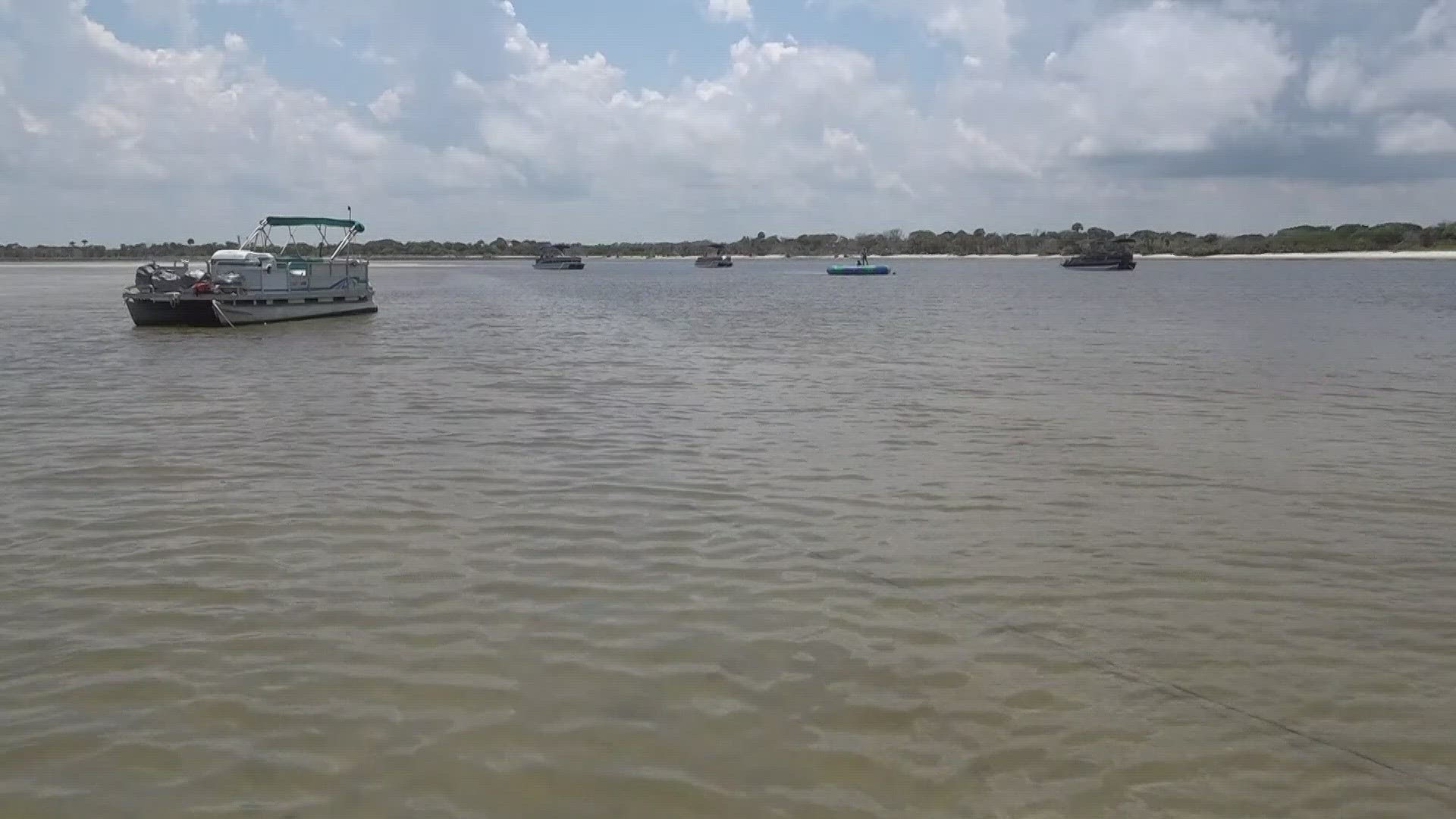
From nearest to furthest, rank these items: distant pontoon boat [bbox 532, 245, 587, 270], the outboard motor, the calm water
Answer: the calm water
the outboard motor
distant pontoon boat [bbox 532, 245, 587, 270]

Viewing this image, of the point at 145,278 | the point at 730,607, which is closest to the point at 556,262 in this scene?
the point at 145,278

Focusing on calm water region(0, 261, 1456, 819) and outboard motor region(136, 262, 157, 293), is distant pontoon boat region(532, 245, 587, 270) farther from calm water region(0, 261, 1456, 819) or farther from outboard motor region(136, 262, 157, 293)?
calm water region(0, 261, 1456, 819)

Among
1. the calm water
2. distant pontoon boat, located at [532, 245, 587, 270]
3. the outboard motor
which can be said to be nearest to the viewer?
→ the calm water

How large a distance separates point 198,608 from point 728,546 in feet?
12.6

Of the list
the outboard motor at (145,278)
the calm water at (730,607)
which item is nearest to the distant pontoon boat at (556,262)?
the outboard motor at (145,278)

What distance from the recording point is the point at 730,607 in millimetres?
6668

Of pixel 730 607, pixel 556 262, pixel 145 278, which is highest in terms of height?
pixel 556 262

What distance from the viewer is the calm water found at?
4.61 meters

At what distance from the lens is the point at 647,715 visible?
517 cm

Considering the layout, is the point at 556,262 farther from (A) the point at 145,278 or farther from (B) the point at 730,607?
(B) the point at 730,607

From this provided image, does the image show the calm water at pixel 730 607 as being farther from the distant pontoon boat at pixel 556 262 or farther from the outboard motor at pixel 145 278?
the distant pontoon boat at pixel 556 262

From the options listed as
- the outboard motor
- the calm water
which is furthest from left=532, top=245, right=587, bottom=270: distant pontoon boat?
the calm water

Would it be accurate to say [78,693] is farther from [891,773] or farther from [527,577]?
[891,773]

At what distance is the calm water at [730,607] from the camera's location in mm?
4605
